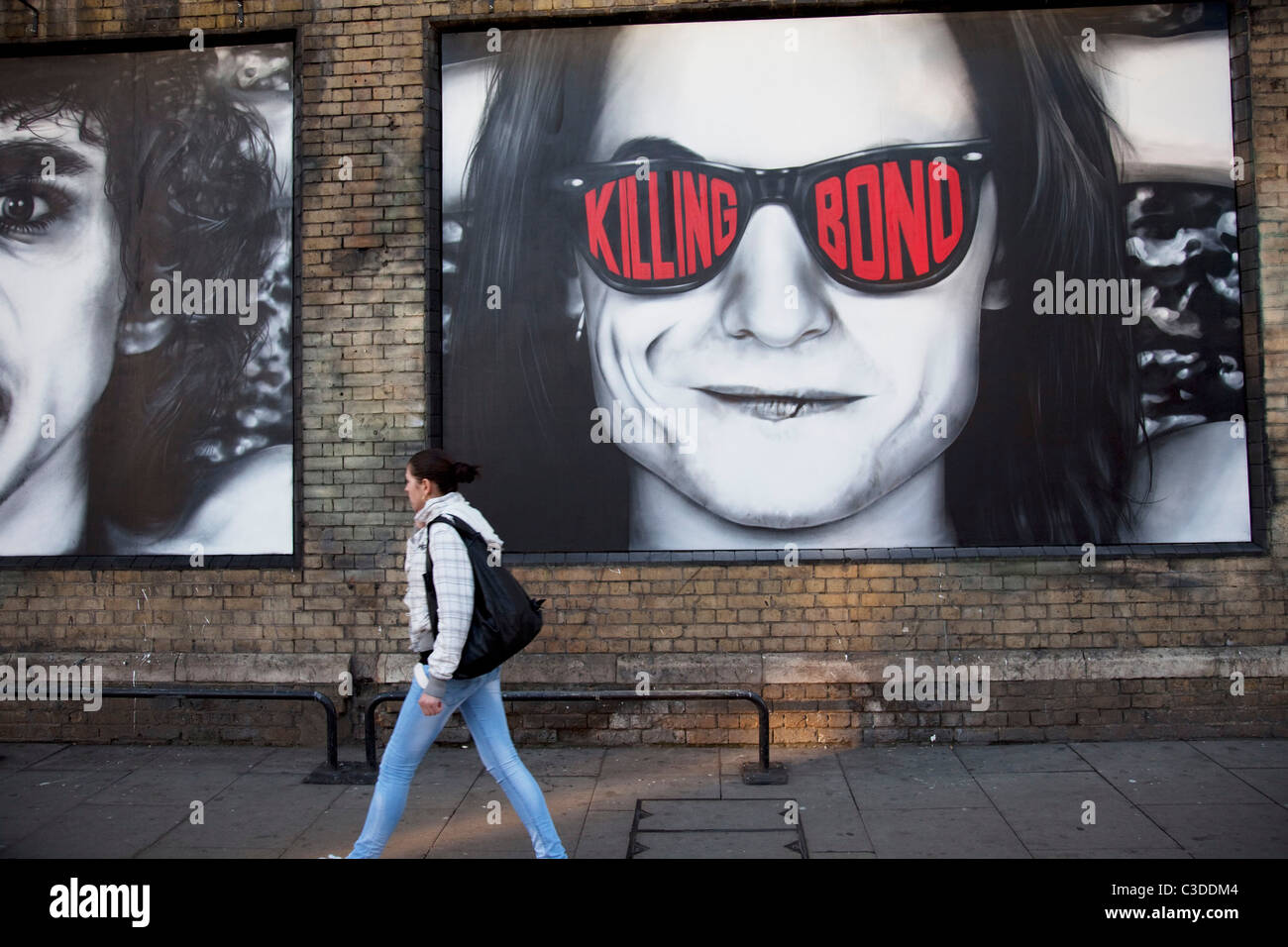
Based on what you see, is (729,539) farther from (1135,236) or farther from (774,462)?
(1135,236)

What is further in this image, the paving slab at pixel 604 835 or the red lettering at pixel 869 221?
the red lettering at pixel 869 221

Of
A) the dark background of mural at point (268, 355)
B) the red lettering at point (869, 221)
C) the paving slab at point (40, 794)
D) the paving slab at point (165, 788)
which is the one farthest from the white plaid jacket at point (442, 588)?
the red lettering at point (869, 221)

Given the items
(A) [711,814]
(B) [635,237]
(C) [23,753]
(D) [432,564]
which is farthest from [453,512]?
(C) [23,753]

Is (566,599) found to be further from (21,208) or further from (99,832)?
(21,208)

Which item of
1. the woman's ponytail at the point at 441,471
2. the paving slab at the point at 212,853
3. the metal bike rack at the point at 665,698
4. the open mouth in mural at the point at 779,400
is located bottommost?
the paving slab at the point at 212,853

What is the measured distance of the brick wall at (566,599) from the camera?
6660 mm

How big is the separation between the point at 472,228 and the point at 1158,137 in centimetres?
470

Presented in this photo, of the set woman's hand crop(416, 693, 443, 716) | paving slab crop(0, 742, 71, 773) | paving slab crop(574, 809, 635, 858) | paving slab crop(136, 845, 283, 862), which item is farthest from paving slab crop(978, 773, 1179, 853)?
paving slab crop(0, 742, 71, 773)

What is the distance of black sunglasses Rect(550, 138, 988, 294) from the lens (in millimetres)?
6855

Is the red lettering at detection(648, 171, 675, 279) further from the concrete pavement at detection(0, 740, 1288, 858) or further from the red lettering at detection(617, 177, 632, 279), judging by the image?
the concrete pavement at detection(0, 740, 1288, 858)

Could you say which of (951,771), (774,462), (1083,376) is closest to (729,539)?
(774,462)

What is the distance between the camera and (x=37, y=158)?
7.25m

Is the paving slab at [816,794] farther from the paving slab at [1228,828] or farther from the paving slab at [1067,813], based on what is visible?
the paving slab at [1228,828]

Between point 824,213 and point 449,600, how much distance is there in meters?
4.07
